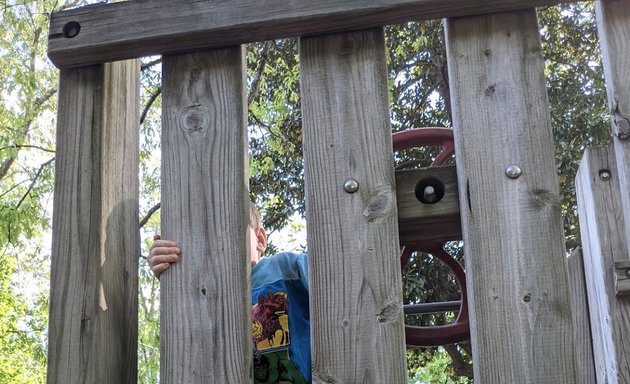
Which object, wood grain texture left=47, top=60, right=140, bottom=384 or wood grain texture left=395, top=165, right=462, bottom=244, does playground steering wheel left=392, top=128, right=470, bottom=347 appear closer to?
wood grain texture left=395, top=165, right=462, bottom=244

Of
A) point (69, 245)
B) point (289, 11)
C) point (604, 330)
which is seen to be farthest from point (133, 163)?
point (604, 330)

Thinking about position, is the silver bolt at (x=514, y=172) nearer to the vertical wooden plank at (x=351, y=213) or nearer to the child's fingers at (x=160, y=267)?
the vertical wooden plank at (x=351, y=213)

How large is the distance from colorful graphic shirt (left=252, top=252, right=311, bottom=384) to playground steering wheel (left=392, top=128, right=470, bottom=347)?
1.20 ft

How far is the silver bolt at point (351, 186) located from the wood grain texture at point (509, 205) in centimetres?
22

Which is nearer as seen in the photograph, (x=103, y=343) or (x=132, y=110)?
(x=103, y=343)

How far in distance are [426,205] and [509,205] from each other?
0.18 metres

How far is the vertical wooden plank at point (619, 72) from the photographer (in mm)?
1644

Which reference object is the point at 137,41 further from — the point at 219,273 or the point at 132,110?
the point at 219,273

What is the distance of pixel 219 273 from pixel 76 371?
16.2 inches

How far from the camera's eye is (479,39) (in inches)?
68.8

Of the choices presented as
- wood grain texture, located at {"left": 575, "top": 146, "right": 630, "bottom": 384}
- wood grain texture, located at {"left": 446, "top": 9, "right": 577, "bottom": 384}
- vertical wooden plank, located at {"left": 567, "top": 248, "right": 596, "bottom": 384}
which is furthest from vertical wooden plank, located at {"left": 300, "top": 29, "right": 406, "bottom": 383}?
vertical wooden plank, located at {"left": 567, "top": 248, "right": 596, "bottom": 384}

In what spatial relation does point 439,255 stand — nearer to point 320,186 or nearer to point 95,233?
point 320,186

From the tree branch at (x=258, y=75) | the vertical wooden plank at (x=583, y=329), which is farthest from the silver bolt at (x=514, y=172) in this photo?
the tree branch at (x=258, y=75)

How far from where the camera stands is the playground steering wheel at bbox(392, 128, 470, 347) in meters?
2.01
